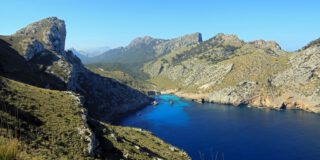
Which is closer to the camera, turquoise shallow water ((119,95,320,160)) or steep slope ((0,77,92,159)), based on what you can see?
steep slope ((0,77,92,159))

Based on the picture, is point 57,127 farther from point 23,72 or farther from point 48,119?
point 23,72

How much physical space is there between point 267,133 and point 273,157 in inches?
1761

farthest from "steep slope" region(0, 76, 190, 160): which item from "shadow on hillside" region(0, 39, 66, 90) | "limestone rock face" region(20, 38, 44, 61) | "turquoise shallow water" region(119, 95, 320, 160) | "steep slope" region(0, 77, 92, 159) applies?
"limestone rock face" region(20, 38, 44, 61)

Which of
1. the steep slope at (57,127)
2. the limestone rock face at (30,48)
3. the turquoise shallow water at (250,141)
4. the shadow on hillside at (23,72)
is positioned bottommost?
the turquoise shallow water at (250,141)

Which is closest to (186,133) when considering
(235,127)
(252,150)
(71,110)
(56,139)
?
(235,127)

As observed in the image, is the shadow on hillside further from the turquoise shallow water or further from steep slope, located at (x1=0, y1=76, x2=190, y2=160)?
the turquoise shallow water

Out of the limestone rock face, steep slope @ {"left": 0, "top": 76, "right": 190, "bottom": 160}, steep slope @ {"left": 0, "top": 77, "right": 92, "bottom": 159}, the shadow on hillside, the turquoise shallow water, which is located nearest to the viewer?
steep slope @ {"left": 0, "top": 77, "right": 92, "bottom": 159}

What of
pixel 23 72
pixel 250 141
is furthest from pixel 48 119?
pixel 250 141

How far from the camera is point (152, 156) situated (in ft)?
246

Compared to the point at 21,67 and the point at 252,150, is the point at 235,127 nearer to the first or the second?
the point at 252,150

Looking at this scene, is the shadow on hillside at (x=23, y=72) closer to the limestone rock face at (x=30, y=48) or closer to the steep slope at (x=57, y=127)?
the limestone rock face at (x=30, y=48)

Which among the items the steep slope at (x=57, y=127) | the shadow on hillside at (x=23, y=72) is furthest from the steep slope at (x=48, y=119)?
the shadow on hillside at (x=23, y=72)

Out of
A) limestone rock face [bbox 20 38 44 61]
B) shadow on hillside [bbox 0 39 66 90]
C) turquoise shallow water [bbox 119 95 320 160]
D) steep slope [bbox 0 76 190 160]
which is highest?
limestone rock face [bbox 20 38 44 61]

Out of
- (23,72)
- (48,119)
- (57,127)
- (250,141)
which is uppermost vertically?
(23,72)
